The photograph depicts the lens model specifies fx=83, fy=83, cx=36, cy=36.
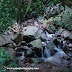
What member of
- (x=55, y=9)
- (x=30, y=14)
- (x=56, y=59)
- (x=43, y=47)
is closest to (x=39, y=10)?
(x=30, y=14)

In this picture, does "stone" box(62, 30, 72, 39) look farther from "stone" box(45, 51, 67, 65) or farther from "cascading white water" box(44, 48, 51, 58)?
"cascading white water" box(44, 48, 51, 58)

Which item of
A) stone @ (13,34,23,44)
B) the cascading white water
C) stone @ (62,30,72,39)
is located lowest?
the cascading white water

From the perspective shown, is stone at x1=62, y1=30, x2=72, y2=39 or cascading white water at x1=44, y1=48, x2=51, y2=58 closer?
cascading white water at x1=44, y1=48, x2=51, y2=58

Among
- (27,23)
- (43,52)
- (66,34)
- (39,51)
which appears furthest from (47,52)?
(27,23)

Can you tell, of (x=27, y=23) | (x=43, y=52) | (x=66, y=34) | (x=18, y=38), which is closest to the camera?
(x=18, y=38)

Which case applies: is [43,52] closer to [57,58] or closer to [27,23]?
[57,58]

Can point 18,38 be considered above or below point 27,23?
below

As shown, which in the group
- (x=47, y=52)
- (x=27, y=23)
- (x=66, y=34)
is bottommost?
(x=47, y=52)

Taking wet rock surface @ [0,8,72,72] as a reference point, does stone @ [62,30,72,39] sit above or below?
above

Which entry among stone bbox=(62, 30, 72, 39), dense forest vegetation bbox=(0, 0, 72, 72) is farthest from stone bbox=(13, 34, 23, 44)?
stone bbox=(62, 30, 72, 39)

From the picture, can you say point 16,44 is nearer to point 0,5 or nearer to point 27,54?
point 27,54

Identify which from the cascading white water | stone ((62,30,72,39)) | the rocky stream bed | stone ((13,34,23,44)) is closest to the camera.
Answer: the rocky stream bed

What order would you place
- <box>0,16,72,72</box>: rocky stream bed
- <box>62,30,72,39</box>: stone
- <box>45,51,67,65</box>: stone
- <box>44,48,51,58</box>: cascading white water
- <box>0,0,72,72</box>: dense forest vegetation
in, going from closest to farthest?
<box>0,0,72,72</box>: dense forest vegetation → <box>0,16,72,72</box>: rocky stream bed → <box>45,51,67,65</box>: stone → <box>44,48,51,58</box>: cascading white water → <box>62,30,72,39</box>: stone

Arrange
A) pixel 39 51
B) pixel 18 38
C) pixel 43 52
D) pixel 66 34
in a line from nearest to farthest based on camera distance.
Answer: pixel 18 38, pixel 39 51, pixel 43 52, pixel 66 34
